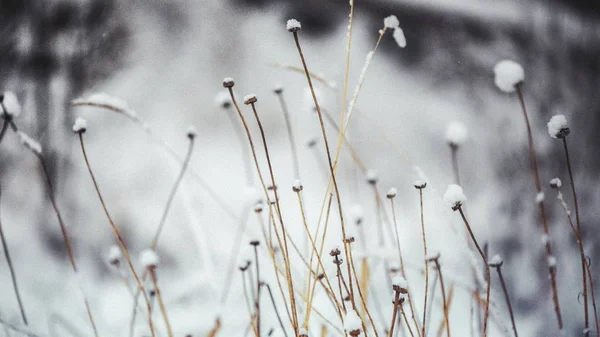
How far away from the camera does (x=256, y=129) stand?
24.7 inches

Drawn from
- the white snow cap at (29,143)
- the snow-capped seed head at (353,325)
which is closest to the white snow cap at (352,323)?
the snow-capped seed head at (353,325)

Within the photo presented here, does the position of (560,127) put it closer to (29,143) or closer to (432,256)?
(432,256)

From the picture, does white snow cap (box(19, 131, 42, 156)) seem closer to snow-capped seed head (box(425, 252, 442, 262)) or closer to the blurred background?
the blurred background

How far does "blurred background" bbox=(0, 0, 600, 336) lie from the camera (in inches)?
20.2

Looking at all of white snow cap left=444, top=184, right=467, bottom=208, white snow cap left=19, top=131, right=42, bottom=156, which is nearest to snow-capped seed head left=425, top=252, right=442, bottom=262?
white snow cap left=444, top=184, right=467, bottom=208

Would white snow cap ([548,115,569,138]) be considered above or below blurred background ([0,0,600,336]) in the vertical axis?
below

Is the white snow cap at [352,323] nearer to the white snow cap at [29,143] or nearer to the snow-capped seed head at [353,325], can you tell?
the snow-capped seed head at [353,325]

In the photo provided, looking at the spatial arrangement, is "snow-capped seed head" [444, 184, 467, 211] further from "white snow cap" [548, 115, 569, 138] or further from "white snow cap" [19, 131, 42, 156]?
"white snow cap" [19, 131, 42, 156]

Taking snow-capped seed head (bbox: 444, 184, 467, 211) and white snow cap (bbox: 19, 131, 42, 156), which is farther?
white snow cap (bbox: 19, 131, 42, 156)

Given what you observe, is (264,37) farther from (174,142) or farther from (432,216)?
(432,216)

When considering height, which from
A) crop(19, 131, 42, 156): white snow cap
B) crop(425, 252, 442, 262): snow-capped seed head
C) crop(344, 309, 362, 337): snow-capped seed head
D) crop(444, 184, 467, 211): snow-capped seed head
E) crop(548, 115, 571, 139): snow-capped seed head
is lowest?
crop(344, 309, 362, 337): snow-capped seed head

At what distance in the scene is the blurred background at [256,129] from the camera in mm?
514

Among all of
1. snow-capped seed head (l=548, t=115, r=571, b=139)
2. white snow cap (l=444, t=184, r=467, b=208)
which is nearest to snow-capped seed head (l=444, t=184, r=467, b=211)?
white snow cap (l=444, t=184, r=467, b=208)

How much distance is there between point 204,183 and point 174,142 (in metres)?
0.08
